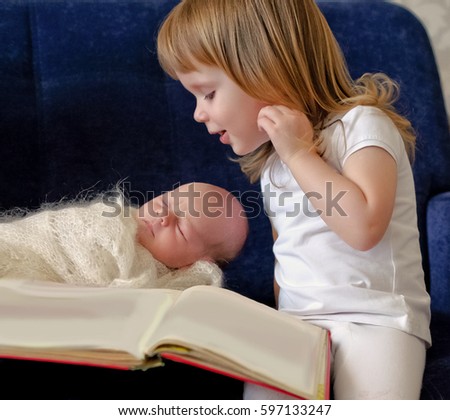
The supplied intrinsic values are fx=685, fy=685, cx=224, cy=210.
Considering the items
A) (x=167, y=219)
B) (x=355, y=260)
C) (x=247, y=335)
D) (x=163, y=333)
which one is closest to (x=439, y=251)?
(x=355, y=260)

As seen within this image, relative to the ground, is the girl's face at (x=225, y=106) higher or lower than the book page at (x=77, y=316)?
higher

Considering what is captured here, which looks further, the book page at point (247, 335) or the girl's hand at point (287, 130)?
the girl's hand at point (287, 130)

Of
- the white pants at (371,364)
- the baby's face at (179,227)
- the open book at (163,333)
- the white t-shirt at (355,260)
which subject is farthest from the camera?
the baby's face at (179,227)

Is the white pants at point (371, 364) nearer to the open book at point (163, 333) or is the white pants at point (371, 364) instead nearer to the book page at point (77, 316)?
the open book at point (163, 333)

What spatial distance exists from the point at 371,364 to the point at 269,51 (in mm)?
561

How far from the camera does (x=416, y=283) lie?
1236 mm

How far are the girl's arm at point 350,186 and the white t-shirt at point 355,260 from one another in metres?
0.01

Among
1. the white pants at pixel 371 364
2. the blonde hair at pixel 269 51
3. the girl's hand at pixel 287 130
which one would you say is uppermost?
the blonde hair at pixel 269 51

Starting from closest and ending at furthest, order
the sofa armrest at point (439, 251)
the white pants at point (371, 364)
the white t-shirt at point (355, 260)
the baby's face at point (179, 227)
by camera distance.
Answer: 1. the white pants at point (371, 364)
2. the white t-shirt at point (355, 260)
3. the baby's face at point (179, 227)
4. the sofa armrest at point (439, 251)

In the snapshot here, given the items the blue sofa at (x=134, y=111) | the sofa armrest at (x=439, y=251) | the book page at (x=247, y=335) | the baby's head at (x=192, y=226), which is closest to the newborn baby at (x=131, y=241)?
the baby's head at (x=192, y=226)

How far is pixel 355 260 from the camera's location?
1197 millimetres

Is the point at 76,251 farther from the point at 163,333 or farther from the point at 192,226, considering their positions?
the point at 163,333

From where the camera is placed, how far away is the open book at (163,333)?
34.3 inches
